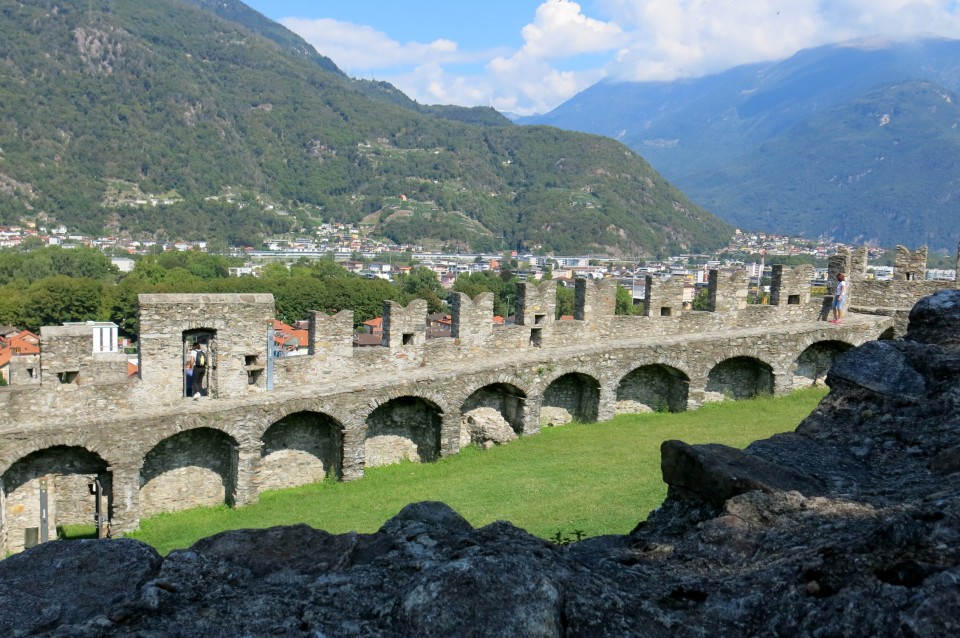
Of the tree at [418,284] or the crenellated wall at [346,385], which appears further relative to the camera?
the tree at [418,284]

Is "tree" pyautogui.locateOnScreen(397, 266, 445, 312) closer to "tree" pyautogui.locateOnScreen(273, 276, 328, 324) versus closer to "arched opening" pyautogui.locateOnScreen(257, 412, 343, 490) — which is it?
"tree" pyautogui.locateOnScreen(273, 276, 328, 324)

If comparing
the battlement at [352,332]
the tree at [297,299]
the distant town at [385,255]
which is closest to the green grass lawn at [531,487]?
the battlement at [352,332]

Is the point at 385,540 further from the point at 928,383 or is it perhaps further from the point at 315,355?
the point at 315,355

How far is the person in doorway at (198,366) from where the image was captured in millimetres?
15227

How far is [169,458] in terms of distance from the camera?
1497 cm

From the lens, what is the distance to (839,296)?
71.8ft

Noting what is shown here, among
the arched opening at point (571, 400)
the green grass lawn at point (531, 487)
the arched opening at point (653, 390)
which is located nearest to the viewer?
the green grass lawn at point (531, 487)

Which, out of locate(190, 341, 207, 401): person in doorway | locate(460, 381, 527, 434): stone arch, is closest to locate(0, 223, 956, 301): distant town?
Result: locate(460, 381, 527, 434): stone arch

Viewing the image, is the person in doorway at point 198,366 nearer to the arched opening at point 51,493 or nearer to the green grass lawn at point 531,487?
the arched opening at point 51,493

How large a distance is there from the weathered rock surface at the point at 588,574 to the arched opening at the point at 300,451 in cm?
1148

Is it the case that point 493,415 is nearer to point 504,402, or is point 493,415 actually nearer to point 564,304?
point 504,402

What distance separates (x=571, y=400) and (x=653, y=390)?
2339 mm

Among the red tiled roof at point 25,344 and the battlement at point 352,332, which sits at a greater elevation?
the battlement at point 352,332

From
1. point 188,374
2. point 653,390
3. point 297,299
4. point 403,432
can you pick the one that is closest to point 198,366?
point 188,374
